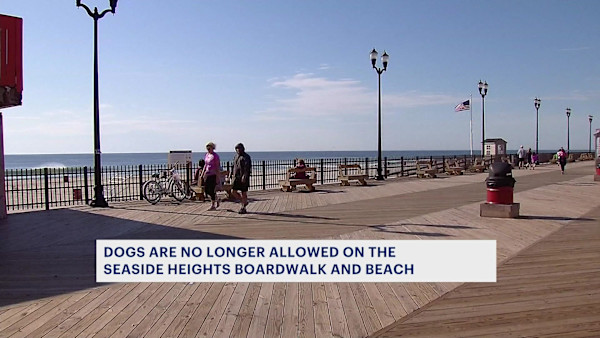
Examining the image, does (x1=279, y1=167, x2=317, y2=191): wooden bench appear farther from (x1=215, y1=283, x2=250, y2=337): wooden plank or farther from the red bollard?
(x1=215, y1=283, x2=250, y2=337): wooden plank

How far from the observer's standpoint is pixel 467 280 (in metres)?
5.98

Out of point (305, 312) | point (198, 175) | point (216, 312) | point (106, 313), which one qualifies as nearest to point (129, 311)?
point (106, 313)

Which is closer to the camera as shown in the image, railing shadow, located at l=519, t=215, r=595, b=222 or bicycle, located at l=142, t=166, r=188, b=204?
railing shadow, located at l=519, t=215, r=595, b=222

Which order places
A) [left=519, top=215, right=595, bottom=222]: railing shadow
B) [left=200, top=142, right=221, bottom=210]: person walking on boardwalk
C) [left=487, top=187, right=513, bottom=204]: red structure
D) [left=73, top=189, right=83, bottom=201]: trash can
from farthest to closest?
1. [left=73, top=189, right=83, bottom=201]: trash can
2. [left=200, top=142, right=221, bottom=210]: person walking on boardwalk
3. [left=487, top=187, right=513, bottom=204]: red structure
4. [left=519, top=215, right=595, bottom=222]: railing shadow

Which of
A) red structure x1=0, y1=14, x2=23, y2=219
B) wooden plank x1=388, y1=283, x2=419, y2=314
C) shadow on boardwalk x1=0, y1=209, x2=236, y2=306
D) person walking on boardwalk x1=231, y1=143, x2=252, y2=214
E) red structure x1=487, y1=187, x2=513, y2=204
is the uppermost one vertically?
red structure x1=0, y1=14, x2=23, y2=219

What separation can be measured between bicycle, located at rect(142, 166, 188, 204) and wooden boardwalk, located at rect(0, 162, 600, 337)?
12.4ft

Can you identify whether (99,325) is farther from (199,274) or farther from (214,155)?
(214,155)

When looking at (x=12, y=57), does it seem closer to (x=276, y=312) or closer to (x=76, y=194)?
(x=76, y=194)

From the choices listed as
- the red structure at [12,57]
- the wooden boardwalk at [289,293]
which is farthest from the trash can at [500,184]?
the red structure at [12,57]

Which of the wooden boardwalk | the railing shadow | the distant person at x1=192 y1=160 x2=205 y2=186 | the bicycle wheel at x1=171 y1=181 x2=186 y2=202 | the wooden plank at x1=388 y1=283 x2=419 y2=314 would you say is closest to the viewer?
the wooden boardwalk

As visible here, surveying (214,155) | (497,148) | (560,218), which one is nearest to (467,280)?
(560,218)

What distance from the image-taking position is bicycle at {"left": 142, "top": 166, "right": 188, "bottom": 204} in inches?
570

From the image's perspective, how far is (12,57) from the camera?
11328mm
